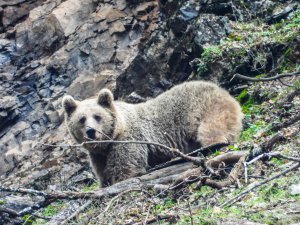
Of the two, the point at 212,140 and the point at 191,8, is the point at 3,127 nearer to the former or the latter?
the point at 191,8

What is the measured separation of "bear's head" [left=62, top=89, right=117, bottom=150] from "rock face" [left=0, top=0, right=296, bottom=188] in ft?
7.07

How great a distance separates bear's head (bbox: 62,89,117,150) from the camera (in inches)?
370

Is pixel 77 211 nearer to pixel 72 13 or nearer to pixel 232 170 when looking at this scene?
pixel 232 170

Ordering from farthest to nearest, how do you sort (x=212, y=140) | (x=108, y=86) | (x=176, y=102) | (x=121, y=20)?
1. (x=121, y=20)
2. (x=108, y=86)
3. (x=176, y=102)
4. (x=212, y=140)

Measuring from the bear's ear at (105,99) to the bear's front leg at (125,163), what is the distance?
88 centimetres

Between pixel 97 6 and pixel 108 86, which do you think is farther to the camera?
pixel 97 6

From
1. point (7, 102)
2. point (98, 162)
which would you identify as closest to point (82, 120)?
point (98, 162)

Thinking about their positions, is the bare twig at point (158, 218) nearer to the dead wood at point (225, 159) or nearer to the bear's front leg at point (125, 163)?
the dead wood at point (225, 159)

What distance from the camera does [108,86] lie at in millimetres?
13336

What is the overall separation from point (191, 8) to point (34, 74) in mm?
4312

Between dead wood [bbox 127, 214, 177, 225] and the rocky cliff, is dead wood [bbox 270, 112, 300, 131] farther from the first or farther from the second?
dead wood [bbox 127, 214, 177, 225]

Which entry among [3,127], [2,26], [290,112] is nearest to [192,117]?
[290,112]

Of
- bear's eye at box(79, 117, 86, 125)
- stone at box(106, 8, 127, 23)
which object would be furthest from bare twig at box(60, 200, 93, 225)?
stone at box(106, 8, 127, 23)

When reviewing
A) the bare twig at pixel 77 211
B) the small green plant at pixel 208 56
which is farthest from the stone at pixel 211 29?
the bare twig at pixel 77 211
